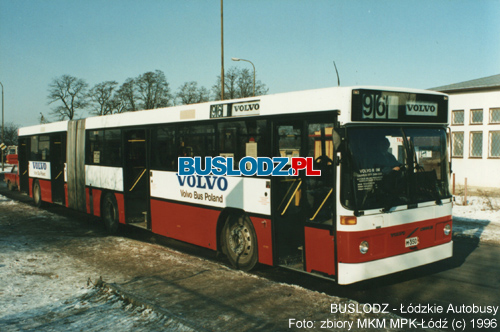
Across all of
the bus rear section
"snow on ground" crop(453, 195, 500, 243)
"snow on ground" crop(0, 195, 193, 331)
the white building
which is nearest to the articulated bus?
"snow on ground" crop(0, 195, 193, 331)

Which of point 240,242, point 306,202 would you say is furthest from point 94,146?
point 306,202

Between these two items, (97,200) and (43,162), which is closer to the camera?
(97,200)

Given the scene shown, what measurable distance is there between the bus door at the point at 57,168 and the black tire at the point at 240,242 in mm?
8863

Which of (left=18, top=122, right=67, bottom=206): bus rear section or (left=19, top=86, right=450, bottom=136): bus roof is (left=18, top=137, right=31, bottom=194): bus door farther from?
(left=19, top=86, right=450, bottom=136): bus roof

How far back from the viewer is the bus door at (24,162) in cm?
1795

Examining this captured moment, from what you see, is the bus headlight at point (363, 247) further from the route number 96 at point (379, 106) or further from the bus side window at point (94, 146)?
the bus side window at point (94, 146)

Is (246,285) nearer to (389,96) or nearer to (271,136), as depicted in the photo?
(271,136)

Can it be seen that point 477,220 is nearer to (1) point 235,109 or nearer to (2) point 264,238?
(2) point 264,238

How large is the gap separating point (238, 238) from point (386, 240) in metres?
2.80

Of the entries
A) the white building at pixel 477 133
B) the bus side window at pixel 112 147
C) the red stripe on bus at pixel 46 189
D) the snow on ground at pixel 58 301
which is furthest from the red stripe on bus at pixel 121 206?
the white building at pixel 477 133

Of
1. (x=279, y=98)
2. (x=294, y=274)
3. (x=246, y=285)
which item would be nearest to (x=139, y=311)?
(x=246, y=285)

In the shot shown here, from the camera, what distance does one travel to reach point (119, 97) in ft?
208

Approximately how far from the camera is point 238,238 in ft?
26.3

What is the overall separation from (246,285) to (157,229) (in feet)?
12.9
